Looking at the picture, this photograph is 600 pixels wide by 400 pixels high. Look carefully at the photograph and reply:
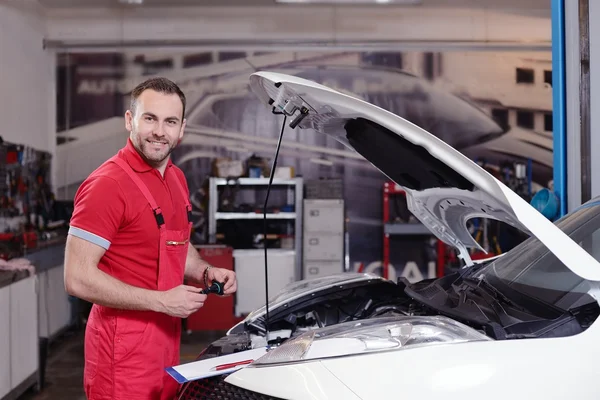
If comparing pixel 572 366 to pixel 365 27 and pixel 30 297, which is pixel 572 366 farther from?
pixel 365 27

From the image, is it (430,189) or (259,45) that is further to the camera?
(259,45)

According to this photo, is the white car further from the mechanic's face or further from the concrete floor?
the concrete floor

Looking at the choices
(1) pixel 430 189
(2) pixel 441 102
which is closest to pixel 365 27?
(2) pixel 441 102

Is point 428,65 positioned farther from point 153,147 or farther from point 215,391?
point 215,391

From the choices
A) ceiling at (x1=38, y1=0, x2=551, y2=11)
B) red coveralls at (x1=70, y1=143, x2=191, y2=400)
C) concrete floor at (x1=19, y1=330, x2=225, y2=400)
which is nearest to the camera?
red coveralls at (x1=70, y1=143, x2=191, y2=400)

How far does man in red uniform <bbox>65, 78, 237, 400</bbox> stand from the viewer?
5.64 ft

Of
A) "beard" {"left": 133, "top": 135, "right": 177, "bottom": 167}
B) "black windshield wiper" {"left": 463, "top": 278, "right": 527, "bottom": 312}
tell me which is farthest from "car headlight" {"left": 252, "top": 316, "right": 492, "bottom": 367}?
"beard" {"left": 133, "top": 135, "right": 177, "bottom": 167}

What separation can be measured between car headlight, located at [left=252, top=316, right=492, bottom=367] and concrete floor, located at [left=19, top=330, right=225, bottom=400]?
3.16 m

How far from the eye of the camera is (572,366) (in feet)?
4.21

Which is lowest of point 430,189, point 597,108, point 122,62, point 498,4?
point 430,189

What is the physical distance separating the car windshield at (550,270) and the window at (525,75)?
5898mm

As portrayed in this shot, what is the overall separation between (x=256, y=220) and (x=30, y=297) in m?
3.23

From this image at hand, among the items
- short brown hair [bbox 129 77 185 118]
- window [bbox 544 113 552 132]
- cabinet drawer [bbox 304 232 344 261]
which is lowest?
cabinet drawer [bbox 304 232 344 261]

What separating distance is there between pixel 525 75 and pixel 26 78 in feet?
19.7
